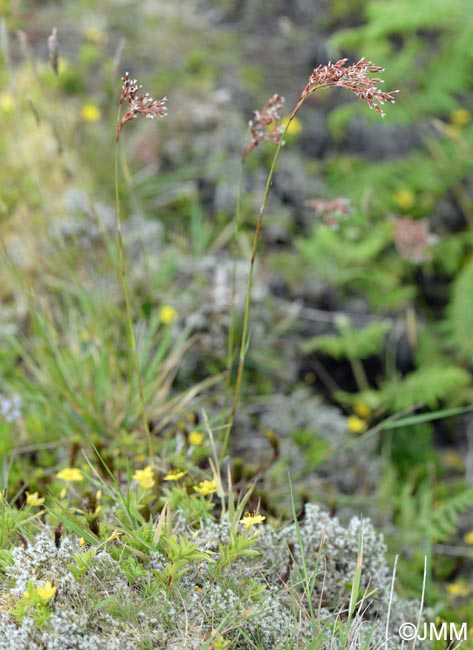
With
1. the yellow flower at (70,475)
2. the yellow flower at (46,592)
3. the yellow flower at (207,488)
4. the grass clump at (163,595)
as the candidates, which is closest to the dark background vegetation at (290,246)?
the yellow flower at (70,475)

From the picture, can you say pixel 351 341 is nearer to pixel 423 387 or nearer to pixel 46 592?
pixel 423 387

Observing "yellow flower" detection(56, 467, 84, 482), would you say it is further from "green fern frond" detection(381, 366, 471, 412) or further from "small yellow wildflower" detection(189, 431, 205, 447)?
"green fern frond" detection(381, 366, 471, 412)

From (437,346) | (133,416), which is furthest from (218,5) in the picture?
(133,416)

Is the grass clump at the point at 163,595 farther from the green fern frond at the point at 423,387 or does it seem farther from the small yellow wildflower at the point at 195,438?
the green fern frond at the point at 423,387

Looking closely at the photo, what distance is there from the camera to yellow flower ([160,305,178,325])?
8.78 ft

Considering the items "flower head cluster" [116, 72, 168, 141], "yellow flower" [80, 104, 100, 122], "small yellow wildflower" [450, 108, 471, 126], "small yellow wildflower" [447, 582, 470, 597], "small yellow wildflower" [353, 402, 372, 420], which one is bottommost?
"small yellow wildflower" [447, 582, 470, 597]

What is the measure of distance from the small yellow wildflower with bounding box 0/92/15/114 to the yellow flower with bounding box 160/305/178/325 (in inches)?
66.0

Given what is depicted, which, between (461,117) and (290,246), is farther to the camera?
(461,117)

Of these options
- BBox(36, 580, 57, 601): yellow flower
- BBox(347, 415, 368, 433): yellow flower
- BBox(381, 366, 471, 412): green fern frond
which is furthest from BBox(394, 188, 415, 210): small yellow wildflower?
BBox(36, 580, 57, 601): yellow flower

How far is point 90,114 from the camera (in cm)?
371

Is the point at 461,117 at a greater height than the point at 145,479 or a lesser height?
greater

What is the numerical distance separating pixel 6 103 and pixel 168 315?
187cm

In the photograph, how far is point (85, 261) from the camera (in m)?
3.12
